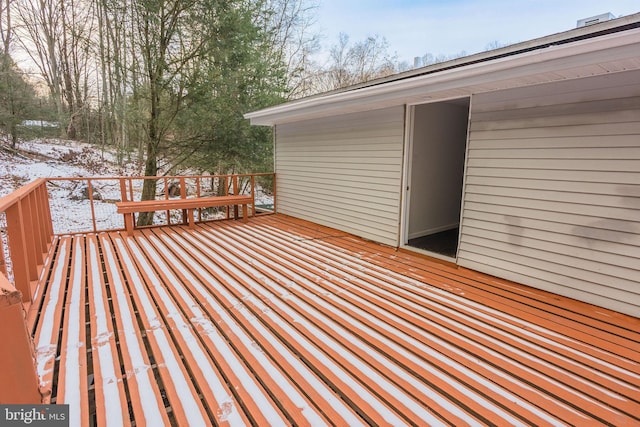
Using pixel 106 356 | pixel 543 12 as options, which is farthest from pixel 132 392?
pixel 543 12

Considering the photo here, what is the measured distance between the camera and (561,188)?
2.85 metres

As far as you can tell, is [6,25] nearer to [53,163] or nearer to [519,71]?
[53,163]

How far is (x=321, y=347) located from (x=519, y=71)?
2663 millimetres

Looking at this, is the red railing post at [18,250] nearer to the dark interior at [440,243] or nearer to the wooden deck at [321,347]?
the wooden deck at [321,347]

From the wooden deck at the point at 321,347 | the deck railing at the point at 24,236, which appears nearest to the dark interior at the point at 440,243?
the wooden deck at the point at 321,347

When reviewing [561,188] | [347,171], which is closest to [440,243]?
[347,171]

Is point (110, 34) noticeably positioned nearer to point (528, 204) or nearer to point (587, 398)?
point (528, 204)

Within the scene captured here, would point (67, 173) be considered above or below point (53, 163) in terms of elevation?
below

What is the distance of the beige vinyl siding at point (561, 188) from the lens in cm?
251

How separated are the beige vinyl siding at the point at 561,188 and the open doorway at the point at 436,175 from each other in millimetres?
938

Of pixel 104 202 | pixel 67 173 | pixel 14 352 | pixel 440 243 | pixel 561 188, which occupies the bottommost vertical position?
pixel 104 202

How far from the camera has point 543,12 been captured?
10625 mm

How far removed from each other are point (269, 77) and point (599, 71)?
261 inches

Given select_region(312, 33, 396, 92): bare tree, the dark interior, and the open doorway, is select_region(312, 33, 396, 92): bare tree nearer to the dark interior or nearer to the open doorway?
the open doorway
